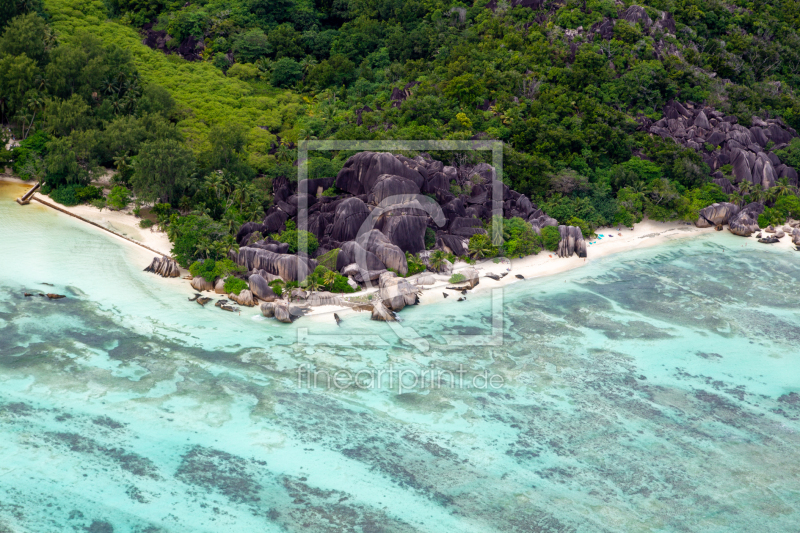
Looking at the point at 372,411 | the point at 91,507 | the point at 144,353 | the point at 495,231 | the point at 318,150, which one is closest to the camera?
the point at 91,507

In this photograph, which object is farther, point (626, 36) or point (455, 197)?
point (626, 36)

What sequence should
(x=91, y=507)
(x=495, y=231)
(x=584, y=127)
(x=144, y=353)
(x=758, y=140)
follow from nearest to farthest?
(x=91, y=507)
(x=144, y=353)
(x=495, y=231)
(x=584, y=127)
(x=758, y=140)

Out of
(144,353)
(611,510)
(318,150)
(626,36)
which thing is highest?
(626,36)

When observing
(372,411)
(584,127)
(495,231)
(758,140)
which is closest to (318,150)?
(495,231)

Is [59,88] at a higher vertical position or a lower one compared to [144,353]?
higher

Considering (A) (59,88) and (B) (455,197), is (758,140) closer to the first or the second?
(B) (455,197)

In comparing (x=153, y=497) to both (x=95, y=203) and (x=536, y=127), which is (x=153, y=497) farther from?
(x=536, y=127)
